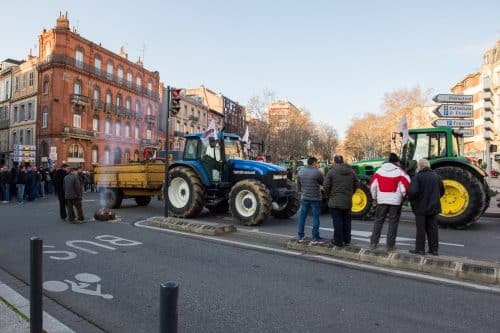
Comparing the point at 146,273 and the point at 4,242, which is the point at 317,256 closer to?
the point at 146,273

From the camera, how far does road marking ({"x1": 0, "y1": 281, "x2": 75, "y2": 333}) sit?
3.95 metres

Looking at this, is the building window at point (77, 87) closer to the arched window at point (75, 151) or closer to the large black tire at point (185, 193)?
the arched window at point (75, 151)

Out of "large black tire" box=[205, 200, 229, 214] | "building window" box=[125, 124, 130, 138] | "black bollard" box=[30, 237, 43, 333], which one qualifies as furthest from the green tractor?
"building window" box=[125, 124, 130, 138]

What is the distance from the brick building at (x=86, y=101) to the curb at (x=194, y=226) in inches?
1169

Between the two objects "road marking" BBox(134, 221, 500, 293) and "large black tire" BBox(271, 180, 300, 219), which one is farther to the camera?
"large black tire" BBox(271, 180, 300, 219)

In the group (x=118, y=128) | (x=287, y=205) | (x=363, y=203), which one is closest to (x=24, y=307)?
(x=287, y=205)

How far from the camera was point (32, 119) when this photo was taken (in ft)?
145

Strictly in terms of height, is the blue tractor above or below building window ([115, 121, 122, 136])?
below

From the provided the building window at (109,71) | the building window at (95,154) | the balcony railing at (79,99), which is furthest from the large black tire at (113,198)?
the building window at (109,71)

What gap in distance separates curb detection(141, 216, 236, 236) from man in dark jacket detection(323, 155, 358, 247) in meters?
2.86

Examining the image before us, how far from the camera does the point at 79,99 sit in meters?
43.0

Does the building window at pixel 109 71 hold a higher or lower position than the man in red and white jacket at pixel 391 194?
higher

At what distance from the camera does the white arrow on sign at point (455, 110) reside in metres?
13.3

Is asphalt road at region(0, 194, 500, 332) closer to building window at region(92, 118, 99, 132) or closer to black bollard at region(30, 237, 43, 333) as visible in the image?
black bollard at region(30, 237, 43, 333)
